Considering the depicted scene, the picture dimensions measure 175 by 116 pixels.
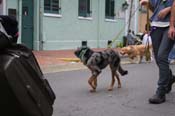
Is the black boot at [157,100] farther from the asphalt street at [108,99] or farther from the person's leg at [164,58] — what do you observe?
the person's leg at [164,58]

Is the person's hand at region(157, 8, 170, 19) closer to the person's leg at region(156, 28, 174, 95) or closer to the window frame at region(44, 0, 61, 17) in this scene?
the person's leg at region(156, 28, 174, 95)

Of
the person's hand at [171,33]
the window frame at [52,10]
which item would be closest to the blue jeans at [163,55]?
the person's hand at [171,33]

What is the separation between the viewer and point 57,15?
867 inches

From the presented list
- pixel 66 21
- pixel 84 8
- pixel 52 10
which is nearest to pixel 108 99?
pixel 52 10

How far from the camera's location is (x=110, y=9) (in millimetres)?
27062

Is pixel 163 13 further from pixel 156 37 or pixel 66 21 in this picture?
pixel 66 21

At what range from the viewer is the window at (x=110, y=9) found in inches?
1048

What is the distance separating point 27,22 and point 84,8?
467 cm

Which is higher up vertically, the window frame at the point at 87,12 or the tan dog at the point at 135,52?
the window frame at the point at 87,12

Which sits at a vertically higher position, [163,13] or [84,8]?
[84,8]

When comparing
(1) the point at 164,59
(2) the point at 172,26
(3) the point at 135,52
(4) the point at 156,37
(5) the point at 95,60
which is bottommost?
(3) the point at 135,52

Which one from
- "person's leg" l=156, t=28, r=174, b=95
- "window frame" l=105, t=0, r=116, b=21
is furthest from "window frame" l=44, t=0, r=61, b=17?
"person's leg" l=156, t=28, r=174, b=95

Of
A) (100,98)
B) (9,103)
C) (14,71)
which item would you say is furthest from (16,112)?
(100,98)

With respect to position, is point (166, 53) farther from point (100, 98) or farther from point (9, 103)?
point (9, 103)
